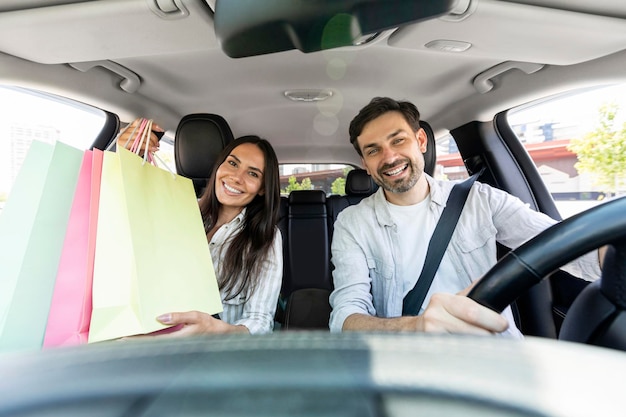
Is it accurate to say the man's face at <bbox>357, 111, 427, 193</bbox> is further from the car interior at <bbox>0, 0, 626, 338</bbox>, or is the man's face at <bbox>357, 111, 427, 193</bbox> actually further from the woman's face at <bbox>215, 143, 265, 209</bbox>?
the woman's face at <bbox>215, 143, 265, 209</bbox>

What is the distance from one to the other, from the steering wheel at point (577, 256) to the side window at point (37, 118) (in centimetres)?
135

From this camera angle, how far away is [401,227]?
1531 millimetres

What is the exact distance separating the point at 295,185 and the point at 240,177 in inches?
67.5

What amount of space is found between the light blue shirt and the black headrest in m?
0.85

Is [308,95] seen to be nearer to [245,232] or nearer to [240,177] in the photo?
[240,177]

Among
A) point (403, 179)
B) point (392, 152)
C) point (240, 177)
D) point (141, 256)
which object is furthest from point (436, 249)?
point (141, 256)

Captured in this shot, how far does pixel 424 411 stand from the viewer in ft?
0.87

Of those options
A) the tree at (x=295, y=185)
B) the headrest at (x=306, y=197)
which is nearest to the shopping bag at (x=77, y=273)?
the headrest at (x=306, y=197)

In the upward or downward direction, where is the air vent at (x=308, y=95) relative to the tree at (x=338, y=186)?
upward

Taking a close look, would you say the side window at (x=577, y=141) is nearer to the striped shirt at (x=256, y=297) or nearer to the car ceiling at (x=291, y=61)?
the car ceiling at (x=291, y=61)

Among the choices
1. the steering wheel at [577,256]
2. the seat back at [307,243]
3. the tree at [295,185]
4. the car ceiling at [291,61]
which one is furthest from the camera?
the tree at [295,185]

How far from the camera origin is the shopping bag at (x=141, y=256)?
0.63 meters

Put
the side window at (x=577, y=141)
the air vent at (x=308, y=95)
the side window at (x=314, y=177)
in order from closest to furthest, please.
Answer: the side window at (x=577, y=141) → the air vent at (x=308, y=95) → the side window at (x=314, y=177)

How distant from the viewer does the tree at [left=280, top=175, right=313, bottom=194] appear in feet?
10.3
